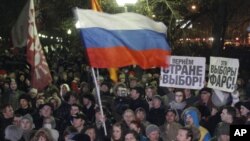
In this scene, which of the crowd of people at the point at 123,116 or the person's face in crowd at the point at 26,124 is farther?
the person's face in crowd at the point at 26,124

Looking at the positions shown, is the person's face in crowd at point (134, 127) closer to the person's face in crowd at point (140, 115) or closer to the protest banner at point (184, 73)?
the person's face in crowd at point (140, 115)

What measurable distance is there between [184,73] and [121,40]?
2306mm

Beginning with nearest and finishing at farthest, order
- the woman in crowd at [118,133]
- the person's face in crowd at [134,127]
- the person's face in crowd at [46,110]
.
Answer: the woman in crowd at [118,133]
the person's face in crowd at [134,127]
the person's face in crowd at [46,110]

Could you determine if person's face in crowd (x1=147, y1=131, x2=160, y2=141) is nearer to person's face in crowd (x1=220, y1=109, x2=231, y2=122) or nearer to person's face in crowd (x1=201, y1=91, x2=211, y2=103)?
person's face in crowd (x1=220, y1=109, x2=231, y2=122)

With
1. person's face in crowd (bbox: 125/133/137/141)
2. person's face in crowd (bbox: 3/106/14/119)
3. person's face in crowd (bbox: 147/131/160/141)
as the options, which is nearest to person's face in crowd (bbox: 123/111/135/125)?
person's face in crowd (bbox: 147/131/160/141)

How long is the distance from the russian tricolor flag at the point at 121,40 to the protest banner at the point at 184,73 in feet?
3.92

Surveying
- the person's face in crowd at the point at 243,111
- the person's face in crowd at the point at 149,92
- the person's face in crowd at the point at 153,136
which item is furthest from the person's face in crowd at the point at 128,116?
the person's face in crowd at the point at 149,92

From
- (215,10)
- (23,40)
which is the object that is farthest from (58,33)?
(23,40)

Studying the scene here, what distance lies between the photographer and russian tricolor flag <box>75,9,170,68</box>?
26.8ft

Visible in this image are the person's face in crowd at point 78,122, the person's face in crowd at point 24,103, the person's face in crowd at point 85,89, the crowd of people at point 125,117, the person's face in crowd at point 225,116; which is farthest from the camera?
the person's face in crowd at point 85,89

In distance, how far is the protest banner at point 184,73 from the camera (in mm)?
10391

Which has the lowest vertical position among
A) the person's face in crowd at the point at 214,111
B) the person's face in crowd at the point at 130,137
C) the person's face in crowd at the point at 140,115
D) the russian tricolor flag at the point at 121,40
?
the person's face in crowd at the point at 130,137

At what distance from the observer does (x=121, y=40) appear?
869 centimetres

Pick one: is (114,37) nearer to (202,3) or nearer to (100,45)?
(100,45)
